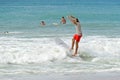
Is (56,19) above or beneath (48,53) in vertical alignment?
above

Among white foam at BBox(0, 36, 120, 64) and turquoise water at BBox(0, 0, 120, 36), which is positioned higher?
turquoise water at BBox(0, 0, 120, 36)

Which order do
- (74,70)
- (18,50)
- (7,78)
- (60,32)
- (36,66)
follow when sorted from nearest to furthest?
1. (7,78)
2. (74,70)
3. (36,66)
4. (18,50)
5. (60,32)

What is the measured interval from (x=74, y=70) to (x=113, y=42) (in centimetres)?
705

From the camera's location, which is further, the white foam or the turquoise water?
the turquoise water

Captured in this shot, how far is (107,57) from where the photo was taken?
16.5 metres

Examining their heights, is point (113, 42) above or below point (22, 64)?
above

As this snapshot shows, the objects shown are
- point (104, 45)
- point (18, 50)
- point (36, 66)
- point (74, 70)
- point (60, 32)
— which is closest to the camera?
point (74, 70)

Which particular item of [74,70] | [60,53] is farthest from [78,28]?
[74,70]

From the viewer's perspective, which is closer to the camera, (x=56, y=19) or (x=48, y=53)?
(x=48, y=53)

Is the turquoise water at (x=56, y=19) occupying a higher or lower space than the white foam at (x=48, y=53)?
higher

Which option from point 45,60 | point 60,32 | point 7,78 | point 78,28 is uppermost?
point 60,32

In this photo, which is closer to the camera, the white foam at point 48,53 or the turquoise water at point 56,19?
the white foam at point 48,53

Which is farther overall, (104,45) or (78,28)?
(104,45)

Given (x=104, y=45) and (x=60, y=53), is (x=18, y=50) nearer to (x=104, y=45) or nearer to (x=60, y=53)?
(x=60, y=53)
